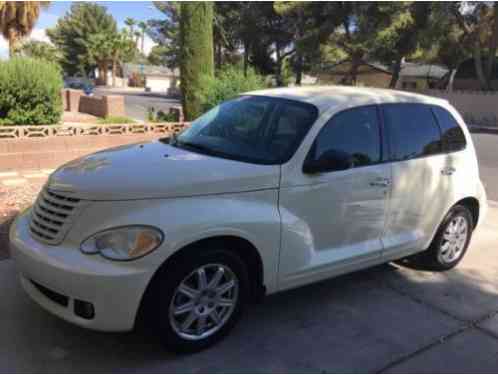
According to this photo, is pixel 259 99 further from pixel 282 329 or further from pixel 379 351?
pixel 379 351

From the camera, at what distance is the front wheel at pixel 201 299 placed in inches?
117

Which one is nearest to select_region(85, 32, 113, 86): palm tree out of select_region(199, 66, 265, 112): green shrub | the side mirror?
select_region(199, 66, 265, 112): green shrub

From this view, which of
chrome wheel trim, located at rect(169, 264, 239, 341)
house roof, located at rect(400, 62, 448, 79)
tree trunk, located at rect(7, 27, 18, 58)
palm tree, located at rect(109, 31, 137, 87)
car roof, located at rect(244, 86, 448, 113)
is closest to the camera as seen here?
chrome wheel trim, located at rect(169, 264, 239, 341)

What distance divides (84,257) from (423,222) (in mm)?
2992

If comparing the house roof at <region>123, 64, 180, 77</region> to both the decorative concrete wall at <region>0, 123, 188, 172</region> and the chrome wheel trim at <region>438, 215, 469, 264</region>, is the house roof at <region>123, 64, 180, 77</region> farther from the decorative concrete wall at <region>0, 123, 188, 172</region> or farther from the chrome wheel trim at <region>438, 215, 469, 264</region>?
the chrome wheel trim at <region>438, 215, 469, 264</region>

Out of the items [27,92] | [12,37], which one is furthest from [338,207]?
[12,37]

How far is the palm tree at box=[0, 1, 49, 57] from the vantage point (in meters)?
23.3

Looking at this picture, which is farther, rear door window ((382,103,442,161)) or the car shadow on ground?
rear door window ((382,103,442,161))

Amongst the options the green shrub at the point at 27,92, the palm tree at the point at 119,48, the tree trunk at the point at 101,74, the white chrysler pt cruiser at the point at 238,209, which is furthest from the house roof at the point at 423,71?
the tree trunk at the point at 101,74

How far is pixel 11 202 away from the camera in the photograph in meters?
6.37

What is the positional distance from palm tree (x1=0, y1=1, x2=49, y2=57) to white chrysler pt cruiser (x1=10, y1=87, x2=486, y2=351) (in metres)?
23.3

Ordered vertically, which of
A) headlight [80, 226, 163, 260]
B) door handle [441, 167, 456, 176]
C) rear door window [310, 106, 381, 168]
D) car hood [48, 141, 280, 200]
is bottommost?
headlight [80, 226, 163, 260]

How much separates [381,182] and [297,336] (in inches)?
55.1

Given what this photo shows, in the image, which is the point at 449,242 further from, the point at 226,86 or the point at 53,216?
the point at 226,86
